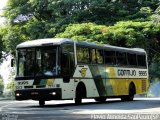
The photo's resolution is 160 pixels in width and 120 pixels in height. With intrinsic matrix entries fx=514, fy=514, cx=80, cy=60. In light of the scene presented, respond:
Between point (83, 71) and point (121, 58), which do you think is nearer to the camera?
point (83, 71)

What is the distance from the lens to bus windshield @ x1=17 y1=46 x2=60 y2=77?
76.5 ft

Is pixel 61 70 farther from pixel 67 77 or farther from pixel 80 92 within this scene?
pixel 80 92

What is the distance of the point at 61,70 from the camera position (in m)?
23.3

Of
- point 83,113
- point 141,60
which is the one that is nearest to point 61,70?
point 83,113

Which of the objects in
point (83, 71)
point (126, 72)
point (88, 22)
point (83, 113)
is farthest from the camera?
point (88, 22)

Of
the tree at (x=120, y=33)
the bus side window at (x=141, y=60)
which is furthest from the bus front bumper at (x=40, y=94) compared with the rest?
the tree at (x=120, y=33)

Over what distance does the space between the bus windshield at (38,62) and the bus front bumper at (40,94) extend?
73 centimetres

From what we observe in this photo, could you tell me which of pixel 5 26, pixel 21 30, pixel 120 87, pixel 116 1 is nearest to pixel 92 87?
pixel 120 87

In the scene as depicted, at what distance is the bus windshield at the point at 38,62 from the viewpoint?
2331cm

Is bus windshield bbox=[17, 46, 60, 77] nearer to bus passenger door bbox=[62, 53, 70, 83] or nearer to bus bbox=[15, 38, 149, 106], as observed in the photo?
bus bbox=[15, 38, 149, 106]

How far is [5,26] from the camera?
2121 inches

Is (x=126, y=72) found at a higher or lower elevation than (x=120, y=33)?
lower

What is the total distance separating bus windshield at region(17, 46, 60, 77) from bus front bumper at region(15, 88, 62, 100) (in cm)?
73

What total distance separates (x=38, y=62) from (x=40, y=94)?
1.52 meters
